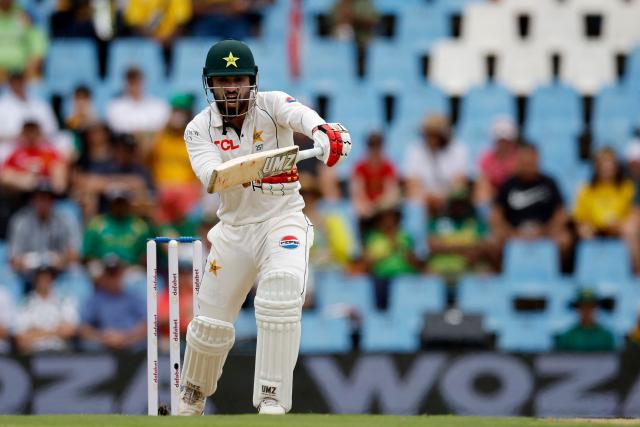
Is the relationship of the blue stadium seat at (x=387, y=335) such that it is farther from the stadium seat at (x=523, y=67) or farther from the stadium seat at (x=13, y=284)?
the stadium seat at (x=523, y=67)

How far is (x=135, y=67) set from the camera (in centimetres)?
1275

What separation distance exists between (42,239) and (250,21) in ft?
12.7

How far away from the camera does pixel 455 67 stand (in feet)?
44.1

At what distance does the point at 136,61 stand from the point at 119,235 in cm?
283

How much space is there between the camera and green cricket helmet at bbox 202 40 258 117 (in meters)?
6.88

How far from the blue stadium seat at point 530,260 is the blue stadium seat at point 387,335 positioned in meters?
1.17

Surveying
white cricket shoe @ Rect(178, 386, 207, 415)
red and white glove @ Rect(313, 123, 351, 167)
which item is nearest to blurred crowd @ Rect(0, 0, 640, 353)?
white cricket shoe @ Rect(178, 386, 207, 415)

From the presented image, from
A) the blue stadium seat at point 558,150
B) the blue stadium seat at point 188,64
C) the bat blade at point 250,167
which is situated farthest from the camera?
the blue stadium seat at point 188,64

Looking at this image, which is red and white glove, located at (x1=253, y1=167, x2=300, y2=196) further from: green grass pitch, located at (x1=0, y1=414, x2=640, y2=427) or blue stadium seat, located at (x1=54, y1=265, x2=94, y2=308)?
blue stadium seat, located at (x1=54, y1=265, x2=94, y2=308)

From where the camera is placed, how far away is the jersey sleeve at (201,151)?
22.2 feet

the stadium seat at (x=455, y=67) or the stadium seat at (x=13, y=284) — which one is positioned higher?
the stadium seat at (x=455, y=67)

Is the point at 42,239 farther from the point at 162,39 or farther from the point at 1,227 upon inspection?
the point at 162,39

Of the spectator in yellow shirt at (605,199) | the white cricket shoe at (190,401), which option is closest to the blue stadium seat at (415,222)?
the spectator in yellow shirt at (605,199)

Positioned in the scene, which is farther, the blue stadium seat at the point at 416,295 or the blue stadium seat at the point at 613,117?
the blue stadium seat at the point at 613,117
